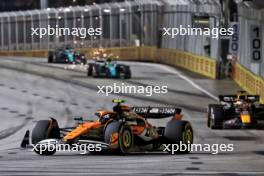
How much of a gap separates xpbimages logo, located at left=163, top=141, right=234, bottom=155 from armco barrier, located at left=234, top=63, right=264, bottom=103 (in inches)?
534

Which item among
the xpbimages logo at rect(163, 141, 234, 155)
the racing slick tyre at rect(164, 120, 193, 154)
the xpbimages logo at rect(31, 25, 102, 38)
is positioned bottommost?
the xpbimages logo at rect(163, 141, 234, 155)

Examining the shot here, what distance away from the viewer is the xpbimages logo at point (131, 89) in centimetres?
3975

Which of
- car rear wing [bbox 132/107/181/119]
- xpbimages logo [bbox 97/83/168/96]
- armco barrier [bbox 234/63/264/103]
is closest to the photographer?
car rear wing [bbox 132/107/181/119]

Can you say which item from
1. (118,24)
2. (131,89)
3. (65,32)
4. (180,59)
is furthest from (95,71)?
(65,32)

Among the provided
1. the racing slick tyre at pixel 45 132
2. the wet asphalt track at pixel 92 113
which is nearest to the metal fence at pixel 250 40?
the wet asphalt track at pixel 92 113

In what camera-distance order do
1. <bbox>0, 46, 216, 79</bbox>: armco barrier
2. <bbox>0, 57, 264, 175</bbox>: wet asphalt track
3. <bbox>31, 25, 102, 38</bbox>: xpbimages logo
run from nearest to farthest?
<bbox>0, 57, 264, 175</bbox>: wet asphalt track
<bbox>0, 46, 216, 79</bbox>: armco barrier
<bbox>31, 25, 102, 38</bbox>: xpbimages logo

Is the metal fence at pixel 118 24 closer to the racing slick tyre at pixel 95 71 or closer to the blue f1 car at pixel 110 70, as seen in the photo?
the blue f1 car at pixel 110 70

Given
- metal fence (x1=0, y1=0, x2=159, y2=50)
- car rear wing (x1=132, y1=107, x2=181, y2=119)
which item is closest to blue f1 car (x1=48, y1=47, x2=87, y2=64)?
metal fence (x1=0, y1=0, x2=159, y2=50)

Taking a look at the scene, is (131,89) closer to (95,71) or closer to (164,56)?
(95,71)

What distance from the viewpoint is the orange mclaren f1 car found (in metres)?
18.0

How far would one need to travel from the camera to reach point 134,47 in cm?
Answer: 6881

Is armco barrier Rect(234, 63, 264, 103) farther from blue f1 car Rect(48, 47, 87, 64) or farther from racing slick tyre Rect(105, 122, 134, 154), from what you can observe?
racing slick tyre Rect(105, 122, 134, 154)

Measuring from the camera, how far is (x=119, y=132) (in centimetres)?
1794

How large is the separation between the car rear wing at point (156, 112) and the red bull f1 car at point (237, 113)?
6.18m
